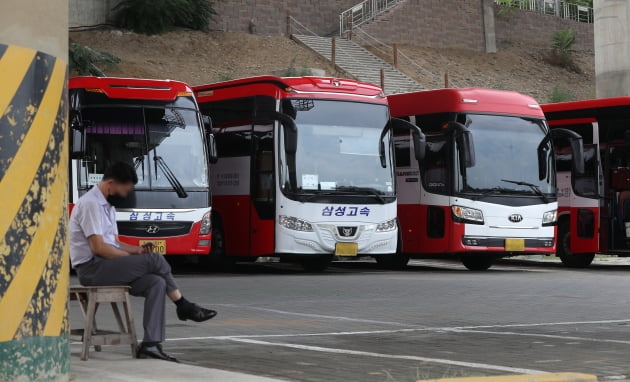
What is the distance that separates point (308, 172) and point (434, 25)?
42.5 metres

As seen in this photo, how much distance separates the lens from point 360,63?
57.6 m

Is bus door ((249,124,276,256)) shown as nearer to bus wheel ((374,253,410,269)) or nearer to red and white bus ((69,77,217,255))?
red and white bus ((69,77,217,255))

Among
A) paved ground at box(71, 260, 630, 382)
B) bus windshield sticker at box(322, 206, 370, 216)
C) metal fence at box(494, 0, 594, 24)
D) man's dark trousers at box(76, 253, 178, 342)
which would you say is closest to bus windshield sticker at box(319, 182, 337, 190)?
bus windshield sticker at box(322, 206, 370, 216)

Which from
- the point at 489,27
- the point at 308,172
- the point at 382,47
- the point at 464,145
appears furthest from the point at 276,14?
the point at 308,172

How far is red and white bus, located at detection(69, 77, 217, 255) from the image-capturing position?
2300cm

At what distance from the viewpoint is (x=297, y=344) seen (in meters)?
13.2

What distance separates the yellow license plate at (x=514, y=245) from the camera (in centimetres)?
2588

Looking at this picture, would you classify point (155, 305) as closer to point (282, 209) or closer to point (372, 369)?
point (372, 369)

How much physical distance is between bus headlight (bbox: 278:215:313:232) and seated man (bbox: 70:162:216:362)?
12207 millimetres

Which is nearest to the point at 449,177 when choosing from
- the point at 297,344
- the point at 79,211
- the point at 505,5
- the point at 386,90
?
the point at 297,344

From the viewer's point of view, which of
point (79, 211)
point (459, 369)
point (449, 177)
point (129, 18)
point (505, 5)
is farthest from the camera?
point (505, 5)

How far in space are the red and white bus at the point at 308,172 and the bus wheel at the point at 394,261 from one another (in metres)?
2.94

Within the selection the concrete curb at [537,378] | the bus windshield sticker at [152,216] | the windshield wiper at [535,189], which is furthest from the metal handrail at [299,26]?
the concrete curb at [537,378]

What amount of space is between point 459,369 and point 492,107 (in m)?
16.1
